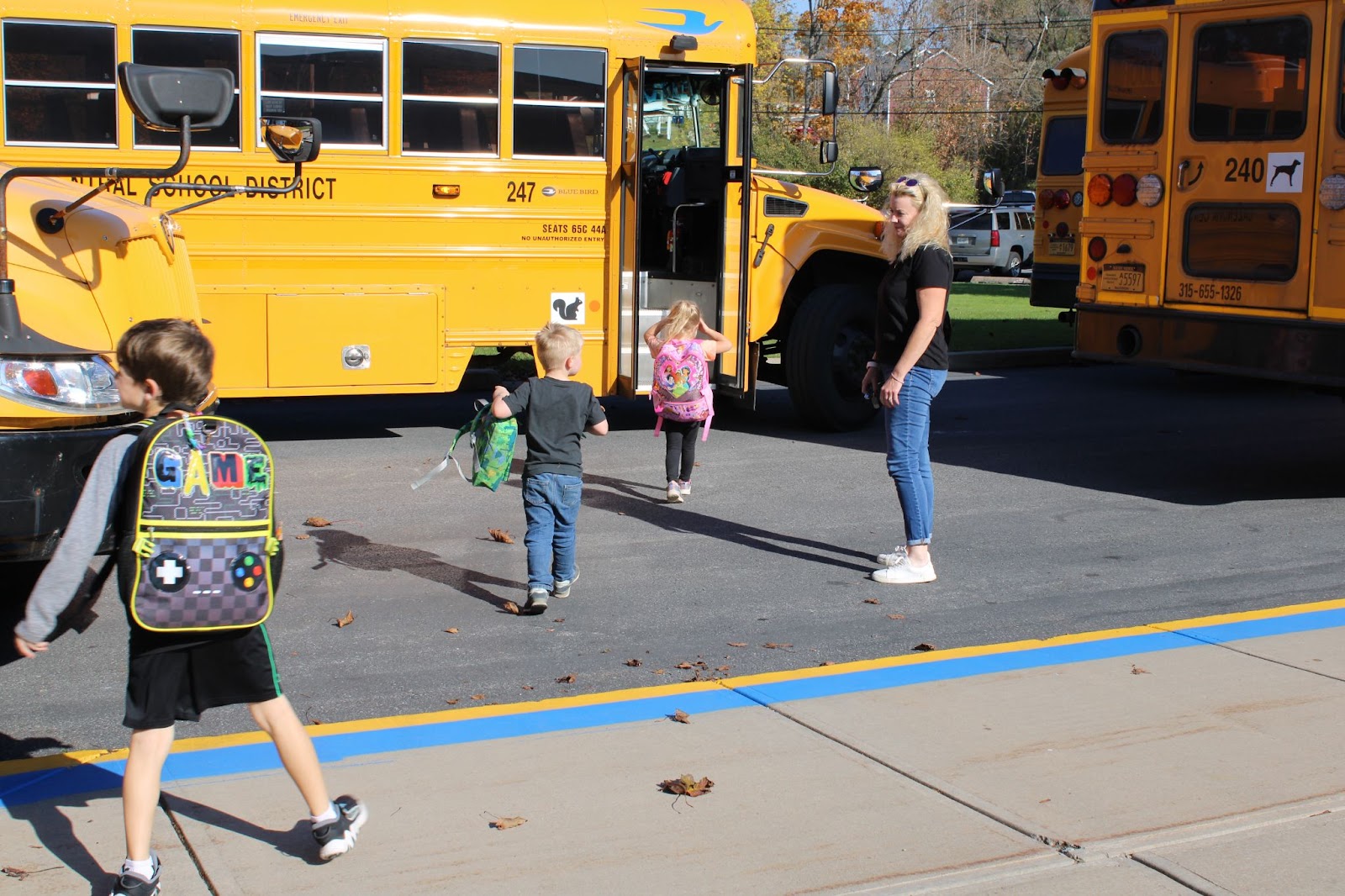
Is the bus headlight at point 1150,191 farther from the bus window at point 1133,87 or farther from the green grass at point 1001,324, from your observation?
the green grass at point 1001,324

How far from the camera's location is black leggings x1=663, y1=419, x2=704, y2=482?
805 cm

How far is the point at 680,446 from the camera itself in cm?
811

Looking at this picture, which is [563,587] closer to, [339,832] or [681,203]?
[339,832]

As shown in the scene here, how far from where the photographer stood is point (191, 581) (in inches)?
125

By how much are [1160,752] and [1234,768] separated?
0.22 metres

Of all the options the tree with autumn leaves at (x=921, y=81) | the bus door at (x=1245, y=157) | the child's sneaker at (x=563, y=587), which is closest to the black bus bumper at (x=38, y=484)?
the child's sneaker at (x=563, y=587)

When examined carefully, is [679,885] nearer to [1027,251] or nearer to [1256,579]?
[1256,579]

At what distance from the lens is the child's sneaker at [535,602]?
19.2 feet

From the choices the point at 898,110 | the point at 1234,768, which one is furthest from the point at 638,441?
the point at 898,110

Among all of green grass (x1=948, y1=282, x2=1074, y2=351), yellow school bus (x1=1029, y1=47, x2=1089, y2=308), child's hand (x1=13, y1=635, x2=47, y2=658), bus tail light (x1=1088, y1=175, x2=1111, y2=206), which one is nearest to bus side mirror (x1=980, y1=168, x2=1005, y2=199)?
green grass (x1=948, y1=282, x2=1074, y2=351)

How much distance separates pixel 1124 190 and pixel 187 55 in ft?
18.7

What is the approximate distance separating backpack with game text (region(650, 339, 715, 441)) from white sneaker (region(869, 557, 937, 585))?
1.80 meters

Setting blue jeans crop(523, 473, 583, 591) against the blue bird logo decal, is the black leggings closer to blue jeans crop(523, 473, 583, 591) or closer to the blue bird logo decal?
blue jeans crop(523, 473, 583, 591)

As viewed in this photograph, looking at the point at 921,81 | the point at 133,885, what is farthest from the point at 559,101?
the point at 921,81
